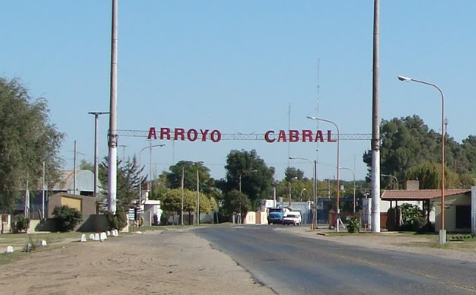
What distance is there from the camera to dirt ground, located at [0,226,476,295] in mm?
20406

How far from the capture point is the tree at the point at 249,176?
152 metres

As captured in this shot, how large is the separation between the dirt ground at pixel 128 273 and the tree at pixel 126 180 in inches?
2628

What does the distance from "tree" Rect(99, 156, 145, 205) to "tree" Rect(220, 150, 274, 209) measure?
4010 centimetres

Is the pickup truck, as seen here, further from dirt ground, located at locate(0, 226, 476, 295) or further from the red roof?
dirt ground, located at locate(0, 226, 476, 295)

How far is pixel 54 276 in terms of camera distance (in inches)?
944

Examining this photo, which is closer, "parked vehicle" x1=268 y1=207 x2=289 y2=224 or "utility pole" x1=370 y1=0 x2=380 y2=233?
"utility pole" x1=370 y1=0 x2=380 y2=233

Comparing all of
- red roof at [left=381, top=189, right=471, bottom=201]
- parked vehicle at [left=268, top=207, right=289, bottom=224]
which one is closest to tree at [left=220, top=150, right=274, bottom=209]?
parked vehicle at [left=268, top=207, right=289, bottom=224]

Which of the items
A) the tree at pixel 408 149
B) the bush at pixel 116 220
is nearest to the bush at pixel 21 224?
the bush at pixel 116 220

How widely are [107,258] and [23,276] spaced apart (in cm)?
792

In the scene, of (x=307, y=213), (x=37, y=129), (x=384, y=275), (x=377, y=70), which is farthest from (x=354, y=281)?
(x=307, y=213)

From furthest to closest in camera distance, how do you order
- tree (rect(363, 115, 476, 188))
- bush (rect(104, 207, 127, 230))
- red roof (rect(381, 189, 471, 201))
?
1. tree (rect(363, 115, 476, 188))
2. red roof (rect(381, 189, 471, 201))
3. bush (rect(104, 207, 127, 230))

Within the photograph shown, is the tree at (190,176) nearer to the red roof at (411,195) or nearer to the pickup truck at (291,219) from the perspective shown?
the pickup truck at (291,219)

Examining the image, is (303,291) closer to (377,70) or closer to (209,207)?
(377,70)

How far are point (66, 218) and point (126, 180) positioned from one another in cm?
4466
